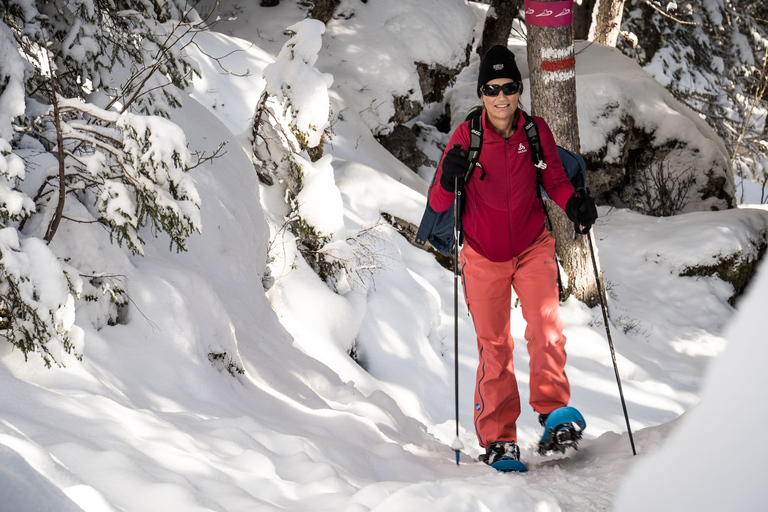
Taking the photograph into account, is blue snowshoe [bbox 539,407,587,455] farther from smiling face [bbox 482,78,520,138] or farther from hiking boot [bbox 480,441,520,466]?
smiling face [bbox 482,78,520,138]

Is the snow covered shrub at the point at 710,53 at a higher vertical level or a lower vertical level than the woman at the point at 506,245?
higher

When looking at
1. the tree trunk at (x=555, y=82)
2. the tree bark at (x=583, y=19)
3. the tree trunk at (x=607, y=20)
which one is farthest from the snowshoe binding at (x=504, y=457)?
the tree bark at (x=583, y=19)

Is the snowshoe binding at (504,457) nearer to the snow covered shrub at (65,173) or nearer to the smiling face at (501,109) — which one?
the smiling face at (501,109)

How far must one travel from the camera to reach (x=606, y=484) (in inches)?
141

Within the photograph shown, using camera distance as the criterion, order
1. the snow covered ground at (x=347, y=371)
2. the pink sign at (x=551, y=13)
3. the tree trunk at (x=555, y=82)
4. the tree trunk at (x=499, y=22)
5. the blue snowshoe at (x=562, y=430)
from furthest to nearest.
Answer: the tree trunk at (x=499, y=22) → the tree trunk at (x=555, y=82) → the pink sign at (x=551, y=13) → the blue snowshoe at (x=562, y=430) → the snow covered ground at (x=347, y=371)

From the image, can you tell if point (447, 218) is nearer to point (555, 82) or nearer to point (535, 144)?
point (535, 144)

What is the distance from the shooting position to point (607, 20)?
1498 cm

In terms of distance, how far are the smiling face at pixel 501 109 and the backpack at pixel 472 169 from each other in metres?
0.08

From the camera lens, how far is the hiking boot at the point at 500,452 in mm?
4129

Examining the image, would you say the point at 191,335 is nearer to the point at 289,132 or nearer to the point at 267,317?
the point at 267,317

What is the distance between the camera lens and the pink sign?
789 centimetres

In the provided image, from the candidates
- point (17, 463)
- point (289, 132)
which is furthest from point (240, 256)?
point (17, 463)

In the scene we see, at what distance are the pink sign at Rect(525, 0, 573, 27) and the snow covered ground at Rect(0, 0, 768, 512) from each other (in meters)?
2.89

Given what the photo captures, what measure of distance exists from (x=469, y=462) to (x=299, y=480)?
1616 mm
